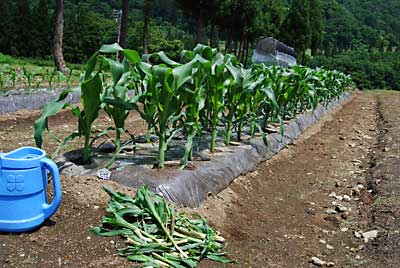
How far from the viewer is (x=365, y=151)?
18.3 feet

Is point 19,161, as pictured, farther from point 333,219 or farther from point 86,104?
point 333,219

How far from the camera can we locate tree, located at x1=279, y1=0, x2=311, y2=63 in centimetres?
2773

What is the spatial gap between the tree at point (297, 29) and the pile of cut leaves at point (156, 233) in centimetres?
2707

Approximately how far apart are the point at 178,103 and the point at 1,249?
5.13ft

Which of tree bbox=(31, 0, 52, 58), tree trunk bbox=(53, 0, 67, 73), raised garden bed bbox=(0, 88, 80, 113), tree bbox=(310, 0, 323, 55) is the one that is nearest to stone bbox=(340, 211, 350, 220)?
raised garden bed bbox=(0, 88, 80, 113)

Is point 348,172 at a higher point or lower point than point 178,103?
lower

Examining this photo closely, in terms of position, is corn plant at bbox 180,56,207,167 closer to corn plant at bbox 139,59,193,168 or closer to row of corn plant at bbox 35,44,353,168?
row of corn plant at bbox 35,44,353,168

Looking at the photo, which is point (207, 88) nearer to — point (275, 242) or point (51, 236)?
point (275, 242)

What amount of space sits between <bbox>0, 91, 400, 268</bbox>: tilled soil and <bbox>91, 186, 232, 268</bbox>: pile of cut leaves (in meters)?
0.06

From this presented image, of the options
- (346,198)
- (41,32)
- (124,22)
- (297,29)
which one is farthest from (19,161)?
(297,29)

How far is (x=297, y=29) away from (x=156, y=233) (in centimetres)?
2772

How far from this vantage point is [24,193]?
6.04 feet

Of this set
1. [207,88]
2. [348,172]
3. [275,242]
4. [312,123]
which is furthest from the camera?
[312,123]

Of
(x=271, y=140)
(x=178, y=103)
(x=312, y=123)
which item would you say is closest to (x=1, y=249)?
(x=178, y=103)
